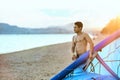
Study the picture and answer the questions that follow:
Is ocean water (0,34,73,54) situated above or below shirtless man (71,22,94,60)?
below

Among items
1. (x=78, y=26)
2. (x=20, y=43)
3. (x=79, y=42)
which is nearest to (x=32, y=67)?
(x=79, y=42)

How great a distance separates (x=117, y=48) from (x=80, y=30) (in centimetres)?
59

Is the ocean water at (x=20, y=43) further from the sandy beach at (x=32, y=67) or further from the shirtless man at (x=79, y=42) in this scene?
the shirtless man at (x=79, y=42)

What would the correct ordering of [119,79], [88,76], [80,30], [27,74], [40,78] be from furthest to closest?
[27,74], [40,78], [80,30], [88,76], [119,79]

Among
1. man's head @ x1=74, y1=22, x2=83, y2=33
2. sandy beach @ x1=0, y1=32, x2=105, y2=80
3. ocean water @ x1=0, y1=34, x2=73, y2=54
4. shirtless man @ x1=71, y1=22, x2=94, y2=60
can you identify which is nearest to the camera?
man's head @ x1=74, y1=22, x2=83, y2=33

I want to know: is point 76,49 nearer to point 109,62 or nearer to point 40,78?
point 109,62

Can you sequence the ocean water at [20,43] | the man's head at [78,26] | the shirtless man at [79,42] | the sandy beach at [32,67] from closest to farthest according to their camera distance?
the man's head at [78,26] < the shirtless man at [79,42] < the sandy beach at [32,67] < the ocean water at [20,43]

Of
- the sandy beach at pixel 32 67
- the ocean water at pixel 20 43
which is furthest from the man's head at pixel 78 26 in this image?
the ocean water at pixel 20 43

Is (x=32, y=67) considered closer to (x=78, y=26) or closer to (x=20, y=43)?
(x=78, y=26)

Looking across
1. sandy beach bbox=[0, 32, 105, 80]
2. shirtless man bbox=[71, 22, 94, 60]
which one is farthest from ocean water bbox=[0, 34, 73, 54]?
shirtless man bbox=[71, 22, 94, 60]

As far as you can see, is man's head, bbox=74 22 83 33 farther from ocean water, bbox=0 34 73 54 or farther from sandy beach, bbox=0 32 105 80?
ocean water, bbox=0 34 73 54

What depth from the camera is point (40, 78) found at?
39.3ft

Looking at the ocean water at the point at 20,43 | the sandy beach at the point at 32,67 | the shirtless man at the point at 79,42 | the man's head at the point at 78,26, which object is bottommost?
the ocean water at the point at 20,43

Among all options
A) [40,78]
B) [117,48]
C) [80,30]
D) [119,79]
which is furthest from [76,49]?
[40,78]
